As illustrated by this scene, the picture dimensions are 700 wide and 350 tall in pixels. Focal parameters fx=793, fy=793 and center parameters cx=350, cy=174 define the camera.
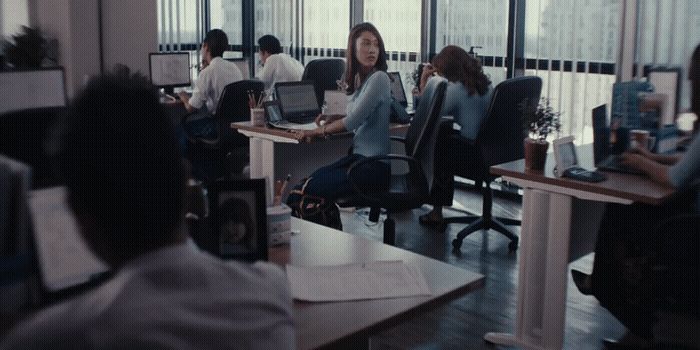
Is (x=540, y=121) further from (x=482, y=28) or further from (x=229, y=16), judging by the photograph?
(x=229, y=16)

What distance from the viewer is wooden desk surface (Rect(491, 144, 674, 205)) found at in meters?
2.87

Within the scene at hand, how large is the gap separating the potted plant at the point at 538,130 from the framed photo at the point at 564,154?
0.27 ft

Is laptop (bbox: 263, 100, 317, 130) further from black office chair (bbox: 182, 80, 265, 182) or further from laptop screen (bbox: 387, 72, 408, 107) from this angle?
laptop screen (bbox: 387, 72, 408, 107)

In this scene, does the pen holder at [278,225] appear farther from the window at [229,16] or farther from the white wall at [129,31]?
the window at [229,16]

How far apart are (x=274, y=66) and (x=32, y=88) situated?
3433 millimetres

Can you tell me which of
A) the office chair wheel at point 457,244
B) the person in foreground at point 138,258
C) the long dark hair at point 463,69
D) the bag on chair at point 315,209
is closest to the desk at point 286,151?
the long dark hair at point 463,69

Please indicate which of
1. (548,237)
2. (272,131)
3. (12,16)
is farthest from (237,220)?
(12,16)

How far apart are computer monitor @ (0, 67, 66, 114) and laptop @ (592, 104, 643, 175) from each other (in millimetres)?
2450

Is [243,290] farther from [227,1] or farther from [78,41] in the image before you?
[227,1]

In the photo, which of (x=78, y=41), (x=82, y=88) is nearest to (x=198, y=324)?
(x=82, y=88)

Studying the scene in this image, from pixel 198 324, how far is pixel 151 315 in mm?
63

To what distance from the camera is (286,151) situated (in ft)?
16.3

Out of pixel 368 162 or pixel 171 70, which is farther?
pixel 171 70

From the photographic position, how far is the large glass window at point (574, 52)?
5648mm
